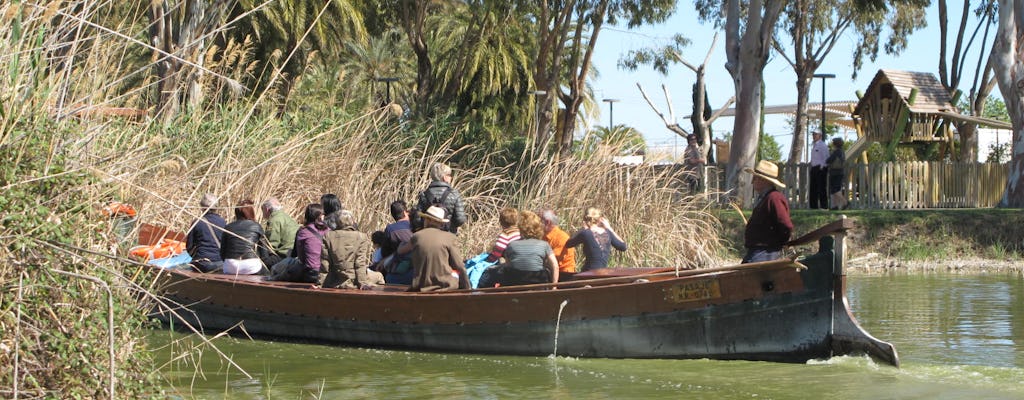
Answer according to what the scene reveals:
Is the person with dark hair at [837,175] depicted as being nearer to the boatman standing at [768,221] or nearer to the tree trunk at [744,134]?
the tree trunk at [744,134]

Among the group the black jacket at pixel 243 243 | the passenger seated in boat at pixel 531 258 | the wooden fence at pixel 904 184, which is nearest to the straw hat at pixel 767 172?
the passenger seated in boat at pixel 531 258

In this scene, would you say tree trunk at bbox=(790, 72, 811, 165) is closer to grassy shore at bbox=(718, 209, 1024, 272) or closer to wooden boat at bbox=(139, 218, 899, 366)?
grassy shore at bbox=(718, 209, 1024, 272)

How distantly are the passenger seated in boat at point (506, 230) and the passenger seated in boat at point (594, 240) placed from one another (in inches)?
21.4

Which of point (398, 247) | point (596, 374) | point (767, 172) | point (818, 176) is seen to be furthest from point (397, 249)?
point (818, 176)

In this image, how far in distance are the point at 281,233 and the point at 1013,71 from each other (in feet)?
50.2

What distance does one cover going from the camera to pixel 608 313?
11.1 m

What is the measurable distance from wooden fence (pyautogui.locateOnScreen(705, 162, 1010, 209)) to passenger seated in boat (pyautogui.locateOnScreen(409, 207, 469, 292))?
12998 millimetres

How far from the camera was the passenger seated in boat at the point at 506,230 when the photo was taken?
480 inches

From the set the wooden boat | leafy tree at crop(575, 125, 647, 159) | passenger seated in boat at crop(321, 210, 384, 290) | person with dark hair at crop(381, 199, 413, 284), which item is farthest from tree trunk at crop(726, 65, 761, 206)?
passenger seated in boat at crop(321, 210, 384, 290)

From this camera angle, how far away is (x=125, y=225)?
28.2 feet

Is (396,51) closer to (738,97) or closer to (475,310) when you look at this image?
(738,97)

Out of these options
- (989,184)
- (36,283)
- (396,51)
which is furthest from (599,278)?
(396,51)

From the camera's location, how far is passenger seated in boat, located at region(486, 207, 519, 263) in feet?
40.0

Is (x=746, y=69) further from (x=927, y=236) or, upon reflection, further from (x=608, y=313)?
(x=608, y=313)
